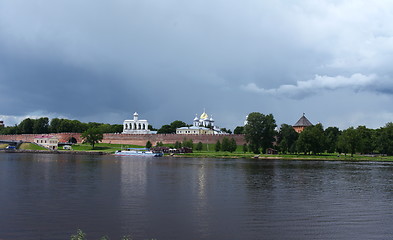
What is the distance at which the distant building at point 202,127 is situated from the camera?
135500mm

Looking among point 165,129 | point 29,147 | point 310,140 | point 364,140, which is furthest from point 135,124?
point 364,140

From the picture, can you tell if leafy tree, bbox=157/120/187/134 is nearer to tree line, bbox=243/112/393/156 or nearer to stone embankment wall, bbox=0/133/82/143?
stone embankment wall, bbox=0/133/82/143

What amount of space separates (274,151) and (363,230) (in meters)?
67.2

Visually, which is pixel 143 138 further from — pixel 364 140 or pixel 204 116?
pixel 364 140

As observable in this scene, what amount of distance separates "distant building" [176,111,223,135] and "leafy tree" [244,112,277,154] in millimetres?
54383

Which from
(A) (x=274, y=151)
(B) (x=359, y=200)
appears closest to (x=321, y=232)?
(B) (x=359, y=200)

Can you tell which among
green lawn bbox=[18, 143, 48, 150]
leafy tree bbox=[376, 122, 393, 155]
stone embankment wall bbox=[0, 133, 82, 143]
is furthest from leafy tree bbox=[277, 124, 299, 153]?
stone embankment wall bbox=[0, 133, 82, 143]

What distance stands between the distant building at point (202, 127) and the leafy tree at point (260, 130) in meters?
54.4

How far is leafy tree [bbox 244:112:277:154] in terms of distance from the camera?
3145 inches

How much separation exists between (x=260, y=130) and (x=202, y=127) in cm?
6276

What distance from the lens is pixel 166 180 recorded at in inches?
1314

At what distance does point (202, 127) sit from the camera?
14212 centimetres

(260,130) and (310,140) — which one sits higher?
(260,130)

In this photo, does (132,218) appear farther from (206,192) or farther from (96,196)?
(206,192)
